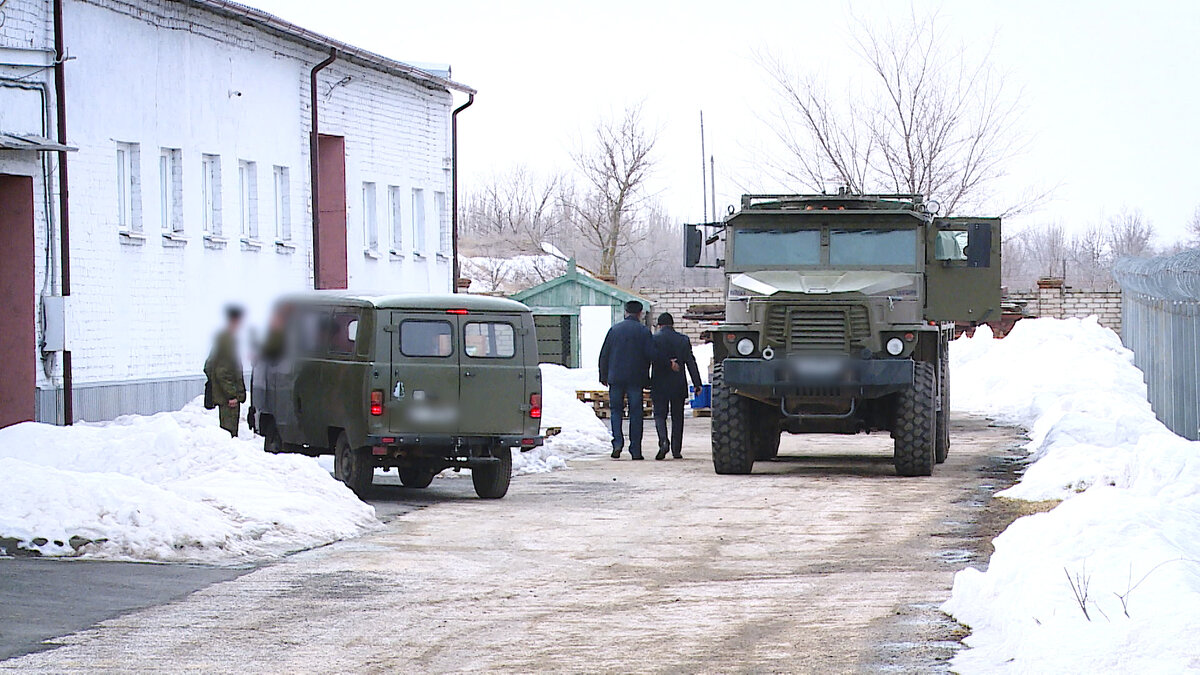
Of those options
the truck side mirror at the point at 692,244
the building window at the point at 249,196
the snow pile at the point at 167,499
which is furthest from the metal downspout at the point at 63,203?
the truck side mirror at the point at 692,244

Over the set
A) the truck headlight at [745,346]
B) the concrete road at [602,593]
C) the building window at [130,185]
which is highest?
the building window at [130,185]

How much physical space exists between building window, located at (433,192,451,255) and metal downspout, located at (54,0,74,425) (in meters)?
14.1

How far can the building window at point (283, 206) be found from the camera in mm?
26516

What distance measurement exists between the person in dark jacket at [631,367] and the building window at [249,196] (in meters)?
7.39

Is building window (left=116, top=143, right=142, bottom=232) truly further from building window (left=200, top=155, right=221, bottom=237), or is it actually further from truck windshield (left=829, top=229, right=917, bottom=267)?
truck windshield (left=829, top=229, right=917, bottom=267)

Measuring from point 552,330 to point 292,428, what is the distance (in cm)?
2578

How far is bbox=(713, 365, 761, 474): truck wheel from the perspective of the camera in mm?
17250

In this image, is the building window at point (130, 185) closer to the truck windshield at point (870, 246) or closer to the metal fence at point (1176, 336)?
the truck windshield at point (870, 246)

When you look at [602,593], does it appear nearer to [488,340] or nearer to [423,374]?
[423,374]

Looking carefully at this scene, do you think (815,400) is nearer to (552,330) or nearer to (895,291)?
(895,291)

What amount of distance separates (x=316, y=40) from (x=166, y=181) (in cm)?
480

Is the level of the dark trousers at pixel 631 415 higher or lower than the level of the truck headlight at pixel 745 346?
lower

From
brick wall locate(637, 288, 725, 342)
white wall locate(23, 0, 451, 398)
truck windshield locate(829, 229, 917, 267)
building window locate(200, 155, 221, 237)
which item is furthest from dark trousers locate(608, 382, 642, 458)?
brick wall locate(637, 288, 725, 342)

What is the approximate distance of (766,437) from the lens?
1884 centimetres
